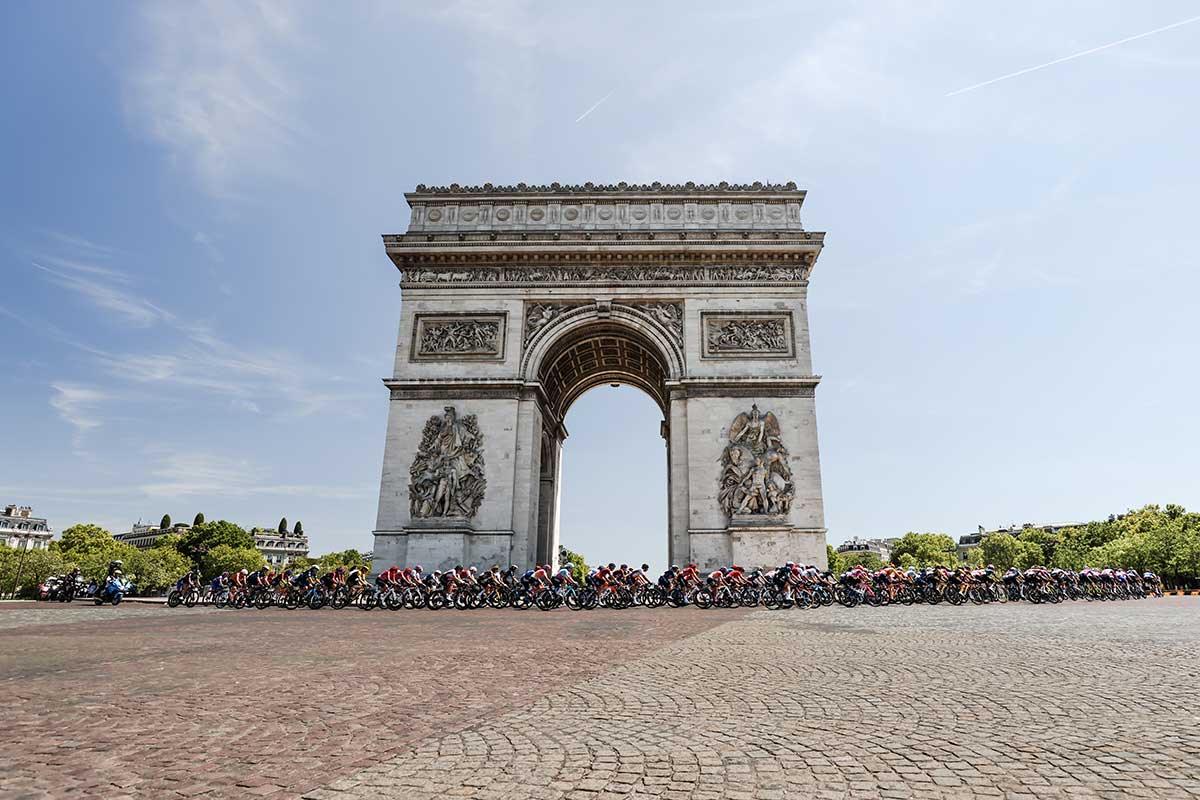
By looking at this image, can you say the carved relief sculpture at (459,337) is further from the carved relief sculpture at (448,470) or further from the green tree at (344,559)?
the green tree at (344,559)

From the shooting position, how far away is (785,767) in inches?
135

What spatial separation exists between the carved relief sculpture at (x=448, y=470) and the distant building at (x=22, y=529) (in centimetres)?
12684

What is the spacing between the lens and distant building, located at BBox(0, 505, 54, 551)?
384ft

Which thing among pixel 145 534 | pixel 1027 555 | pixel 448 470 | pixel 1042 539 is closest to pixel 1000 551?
pixel 1027 555

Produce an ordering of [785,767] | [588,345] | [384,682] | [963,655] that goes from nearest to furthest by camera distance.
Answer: [785,767] < [384,682] < [963,655] < [588,345]

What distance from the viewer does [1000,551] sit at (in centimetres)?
9044

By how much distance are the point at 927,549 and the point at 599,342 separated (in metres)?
86.5

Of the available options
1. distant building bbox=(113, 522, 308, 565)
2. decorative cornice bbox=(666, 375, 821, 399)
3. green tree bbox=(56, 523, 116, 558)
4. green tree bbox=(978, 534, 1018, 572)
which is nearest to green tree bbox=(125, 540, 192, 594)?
green tree bbox=(56, 523, 116, 558)

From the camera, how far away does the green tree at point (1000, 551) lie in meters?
88.9

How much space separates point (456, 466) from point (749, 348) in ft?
39.2

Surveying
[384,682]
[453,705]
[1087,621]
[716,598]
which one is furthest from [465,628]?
[1087,621]

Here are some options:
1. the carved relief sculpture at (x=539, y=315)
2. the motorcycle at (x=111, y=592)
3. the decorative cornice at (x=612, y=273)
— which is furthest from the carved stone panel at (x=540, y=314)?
the motorcycle at (x=111, y=592)

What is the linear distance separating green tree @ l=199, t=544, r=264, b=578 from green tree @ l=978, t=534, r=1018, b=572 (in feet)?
295

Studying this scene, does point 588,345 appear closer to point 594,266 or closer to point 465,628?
point 594,266
